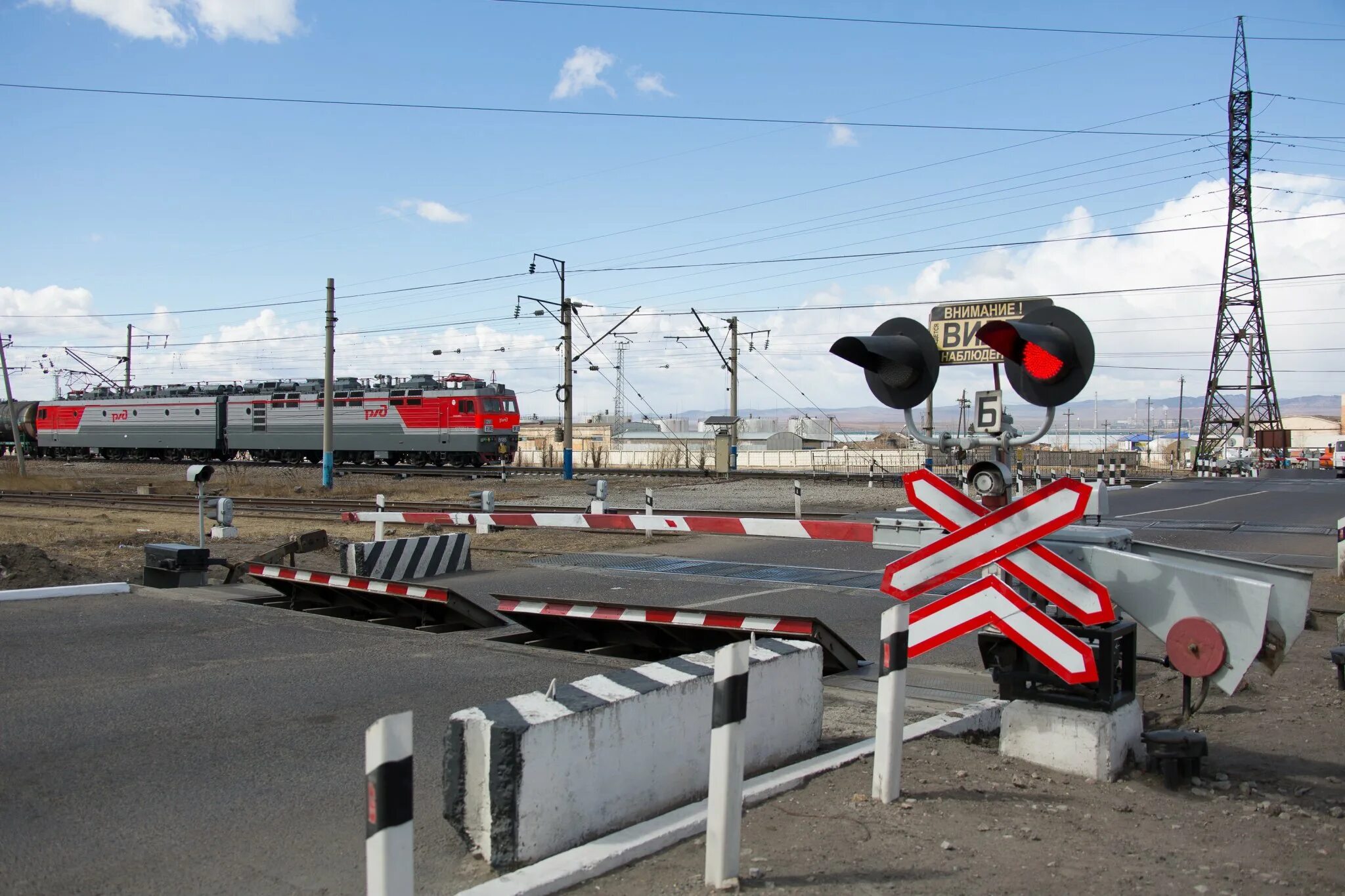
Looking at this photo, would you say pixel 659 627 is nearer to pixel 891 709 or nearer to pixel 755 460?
pixel 891 709

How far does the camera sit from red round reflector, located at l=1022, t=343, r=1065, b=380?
204 inches

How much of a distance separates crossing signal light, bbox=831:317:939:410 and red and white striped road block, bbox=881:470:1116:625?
56cm

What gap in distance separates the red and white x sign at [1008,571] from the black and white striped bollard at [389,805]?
9.92ft

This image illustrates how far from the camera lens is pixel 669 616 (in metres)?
7.55

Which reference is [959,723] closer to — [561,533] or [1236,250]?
[561,533]

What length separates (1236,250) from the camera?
6166cm

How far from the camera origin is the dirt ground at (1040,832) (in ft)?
12.1

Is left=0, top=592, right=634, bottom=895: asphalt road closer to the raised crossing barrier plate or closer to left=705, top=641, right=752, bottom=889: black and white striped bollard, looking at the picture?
the raised crossing barrier plate

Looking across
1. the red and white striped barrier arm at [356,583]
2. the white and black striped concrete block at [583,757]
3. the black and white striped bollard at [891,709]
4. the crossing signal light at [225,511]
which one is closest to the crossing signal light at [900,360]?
the black and white striped bollard at [891,709]

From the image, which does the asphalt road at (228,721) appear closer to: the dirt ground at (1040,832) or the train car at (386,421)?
the dirt ground at (1040,832)

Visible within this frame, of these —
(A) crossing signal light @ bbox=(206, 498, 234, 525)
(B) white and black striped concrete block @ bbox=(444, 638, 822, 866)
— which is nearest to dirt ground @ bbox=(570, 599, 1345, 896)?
(B) white and black striped concrete block @ bbox=(444, 638, 822, 866)

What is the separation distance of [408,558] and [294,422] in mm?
40567

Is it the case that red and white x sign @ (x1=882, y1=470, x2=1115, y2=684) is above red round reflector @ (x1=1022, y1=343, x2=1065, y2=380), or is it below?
below

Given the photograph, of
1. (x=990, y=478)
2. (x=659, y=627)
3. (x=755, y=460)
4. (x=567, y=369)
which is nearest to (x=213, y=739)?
(x=659, y=627)
